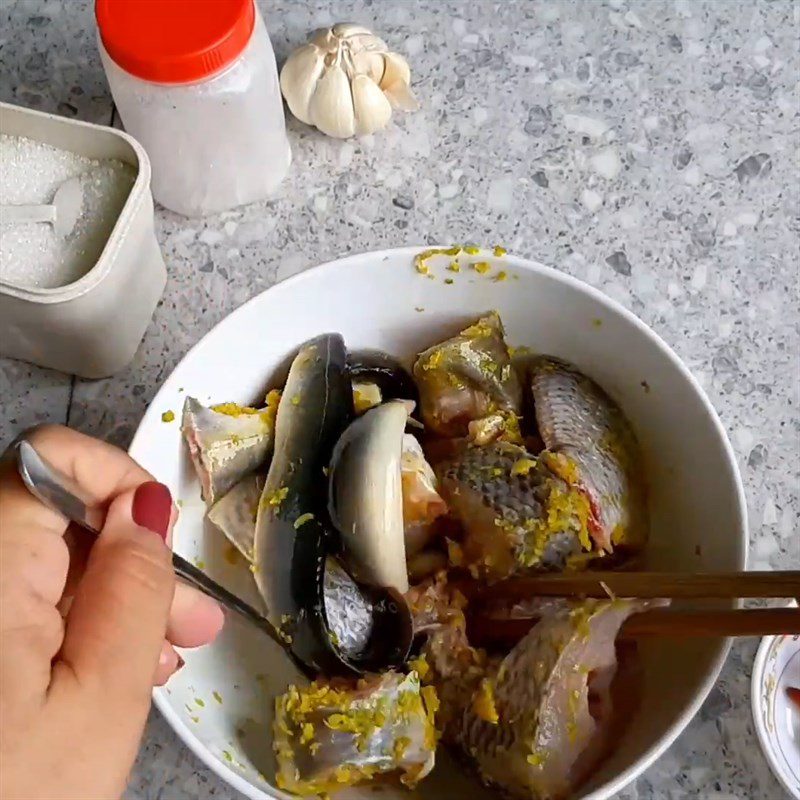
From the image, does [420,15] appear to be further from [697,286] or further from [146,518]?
[146,518]

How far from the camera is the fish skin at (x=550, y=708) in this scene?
1.97 feet

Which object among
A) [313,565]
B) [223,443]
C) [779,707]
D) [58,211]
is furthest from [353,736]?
[58,211]

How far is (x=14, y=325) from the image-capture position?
2.50 ft

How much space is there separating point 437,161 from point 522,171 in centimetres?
8

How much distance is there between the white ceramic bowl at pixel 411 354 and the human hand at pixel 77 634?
0.10 meters

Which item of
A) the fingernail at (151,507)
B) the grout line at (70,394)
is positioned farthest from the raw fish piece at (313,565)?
the grout line at (70,394)

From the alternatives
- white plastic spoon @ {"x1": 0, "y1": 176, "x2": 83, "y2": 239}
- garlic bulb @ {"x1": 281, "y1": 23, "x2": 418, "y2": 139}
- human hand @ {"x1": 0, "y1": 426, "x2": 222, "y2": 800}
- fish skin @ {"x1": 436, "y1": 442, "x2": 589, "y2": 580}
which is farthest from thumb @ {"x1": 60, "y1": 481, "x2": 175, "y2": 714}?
garlic bulb @ {"x1": 281, "y1": 23, "x2": 418, "y2": 139}

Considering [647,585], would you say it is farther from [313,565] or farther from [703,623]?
[313,565]

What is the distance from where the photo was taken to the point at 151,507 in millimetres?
566

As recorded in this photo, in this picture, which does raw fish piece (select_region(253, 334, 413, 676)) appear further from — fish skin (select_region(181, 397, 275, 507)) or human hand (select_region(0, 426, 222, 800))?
human hand (select_region(0, 426, 222, 800))

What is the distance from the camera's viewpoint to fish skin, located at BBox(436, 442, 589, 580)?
66 cm

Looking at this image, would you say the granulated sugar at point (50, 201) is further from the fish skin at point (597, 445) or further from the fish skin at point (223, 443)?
the fish skin at point (597, 445)

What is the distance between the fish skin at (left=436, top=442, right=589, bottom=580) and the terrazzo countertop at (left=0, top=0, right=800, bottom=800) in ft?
0.64

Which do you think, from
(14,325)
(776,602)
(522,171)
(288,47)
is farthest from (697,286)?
(14,325)
